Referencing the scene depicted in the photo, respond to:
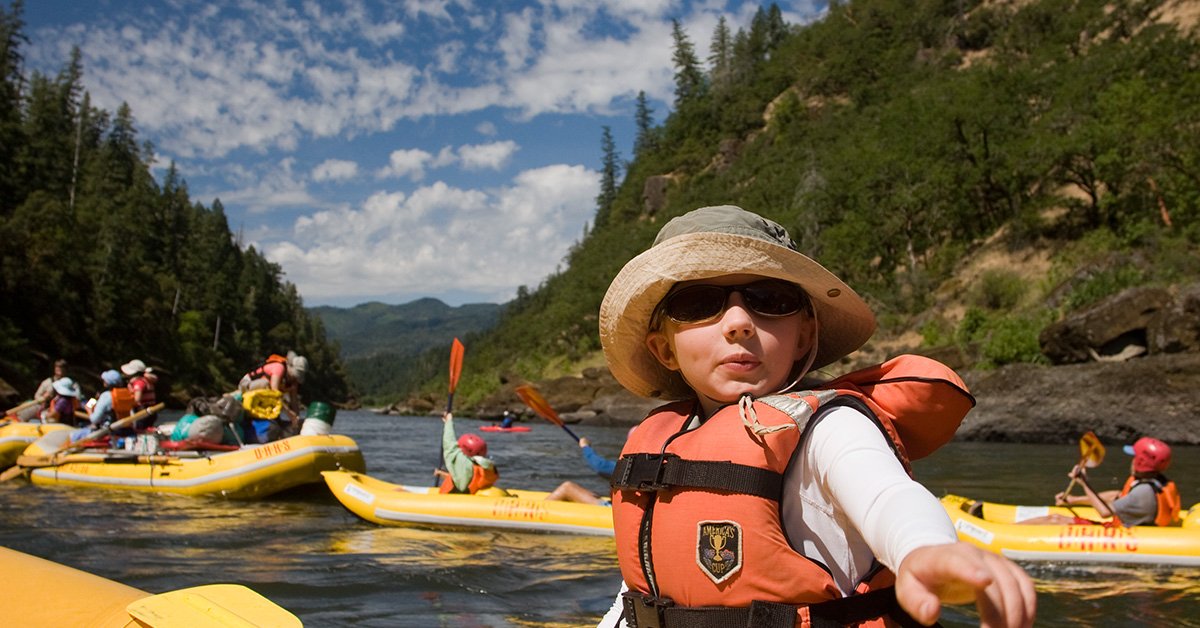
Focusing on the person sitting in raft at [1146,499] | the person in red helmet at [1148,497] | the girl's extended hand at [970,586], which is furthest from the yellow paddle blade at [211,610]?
the person in red helmet at [1148,497]

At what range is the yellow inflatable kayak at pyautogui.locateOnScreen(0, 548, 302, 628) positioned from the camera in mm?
1659

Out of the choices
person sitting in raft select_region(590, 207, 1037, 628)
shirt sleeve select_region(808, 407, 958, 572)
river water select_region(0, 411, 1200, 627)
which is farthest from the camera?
river water select_region(0, 411, 1200, 627)

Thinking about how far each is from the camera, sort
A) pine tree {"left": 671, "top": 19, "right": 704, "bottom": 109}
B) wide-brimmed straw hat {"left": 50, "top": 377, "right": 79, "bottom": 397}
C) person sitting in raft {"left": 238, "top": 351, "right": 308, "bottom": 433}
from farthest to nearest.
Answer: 1. pine tree {"left": 671, "top": 19, "right": 704, "bottom": 109}
2. wide-brimmed straw hat {"left": 50, "top": 377, "right": 79, "bottom": 397}
3. person sitting in raft {"left": 238, "top": 351, "right": 308, "bottom": 433}

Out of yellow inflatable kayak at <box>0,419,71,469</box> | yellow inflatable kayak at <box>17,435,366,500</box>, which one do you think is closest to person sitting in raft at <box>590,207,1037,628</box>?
yellow inflatable kayak at <box>17,435,366,500</box>

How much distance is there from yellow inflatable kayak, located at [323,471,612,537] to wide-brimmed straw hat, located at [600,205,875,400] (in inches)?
246

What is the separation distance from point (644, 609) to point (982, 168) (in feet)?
104

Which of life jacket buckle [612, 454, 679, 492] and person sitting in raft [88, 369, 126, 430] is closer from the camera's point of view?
life jacket buckle [612, 454, 679, 492]

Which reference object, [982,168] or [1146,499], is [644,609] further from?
[982,168]

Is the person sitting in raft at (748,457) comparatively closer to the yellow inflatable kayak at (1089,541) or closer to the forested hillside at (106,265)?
the yellow inflatable kayak at (1089,541)

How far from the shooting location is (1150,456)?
737 cm

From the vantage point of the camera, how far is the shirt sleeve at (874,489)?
1.04m

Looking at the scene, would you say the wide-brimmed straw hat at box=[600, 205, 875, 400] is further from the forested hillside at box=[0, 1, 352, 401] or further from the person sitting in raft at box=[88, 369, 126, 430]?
the forested hillside at box=[0, 1, 352, 401]

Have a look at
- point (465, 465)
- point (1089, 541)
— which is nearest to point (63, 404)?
point (465, 465)

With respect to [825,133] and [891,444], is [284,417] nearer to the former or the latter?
[891,444]
